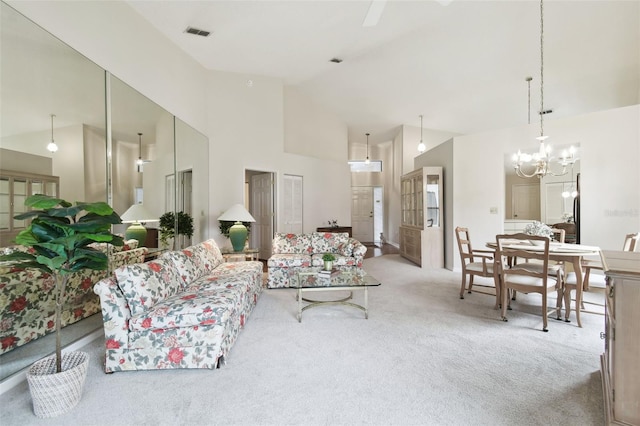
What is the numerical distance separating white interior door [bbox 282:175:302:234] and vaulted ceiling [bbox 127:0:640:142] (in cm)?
224

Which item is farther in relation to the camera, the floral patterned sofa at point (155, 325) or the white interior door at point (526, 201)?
the white interior door at point (526, 201)

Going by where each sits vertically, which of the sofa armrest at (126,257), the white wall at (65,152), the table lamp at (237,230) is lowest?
the sofa armrest at (126,257)

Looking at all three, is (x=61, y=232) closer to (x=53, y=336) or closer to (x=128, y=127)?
(x=53, y=336)

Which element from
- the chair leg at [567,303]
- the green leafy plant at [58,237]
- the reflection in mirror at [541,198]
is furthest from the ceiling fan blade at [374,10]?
the reflection in mirror at [541,198]

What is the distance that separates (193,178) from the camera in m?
4.93

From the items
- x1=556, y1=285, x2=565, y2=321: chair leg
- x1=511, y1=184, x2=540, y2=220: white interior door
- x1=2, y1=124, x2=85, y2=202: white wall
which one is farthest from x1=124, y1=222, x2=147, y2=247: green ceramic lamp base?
x1=511, y1=184, x2=540, y2=220: white interior door

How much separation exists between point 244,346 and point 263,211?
14.7 feet

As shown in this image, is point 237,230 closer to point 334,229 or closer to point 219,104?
point 219,104

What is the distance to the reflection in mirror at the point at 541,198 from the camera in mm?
6094

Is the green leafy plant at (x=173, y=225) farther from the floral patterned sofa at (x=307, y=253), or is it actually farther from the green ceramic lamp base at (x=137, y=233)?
the floral patterned sofa at (x=307, y=253)

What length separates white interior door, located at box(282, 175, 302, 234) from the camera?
6707mm

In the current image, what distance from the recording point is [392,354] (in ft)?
7.72

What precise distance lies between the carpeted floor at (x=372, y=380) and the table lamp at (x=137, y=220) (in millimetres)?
1174

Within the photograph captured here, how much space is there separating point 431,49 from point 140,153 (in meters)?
4.77
